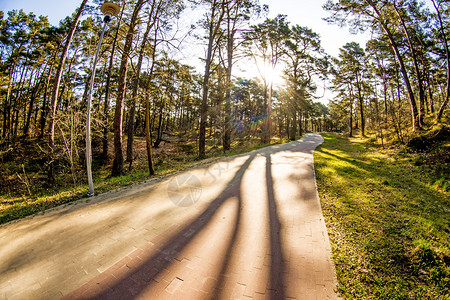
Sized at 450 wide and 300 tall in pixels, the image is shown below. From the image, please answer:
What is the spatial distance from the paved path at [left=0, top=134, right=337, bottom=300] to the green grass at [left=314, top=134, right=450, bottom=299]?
0.37m

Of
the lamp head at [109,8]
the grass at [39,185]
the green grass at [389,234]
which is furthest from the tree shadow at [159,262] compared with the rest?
the lamp head at [109,8]

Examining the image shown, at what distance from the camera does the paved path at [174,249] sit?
9.30 ft

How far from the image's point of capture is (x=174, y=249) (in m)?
3.69

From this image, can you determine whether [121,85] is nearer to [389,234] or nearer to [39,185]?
[39,185]

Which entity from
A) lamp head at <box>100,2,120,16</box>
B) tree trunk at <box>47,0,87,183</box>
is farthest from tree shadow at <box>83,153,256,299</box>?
tree trunk at <box>47,0,87,183</box>

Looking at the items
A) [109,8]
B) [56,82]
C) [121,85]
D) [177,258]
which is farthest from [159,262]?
[56,82]

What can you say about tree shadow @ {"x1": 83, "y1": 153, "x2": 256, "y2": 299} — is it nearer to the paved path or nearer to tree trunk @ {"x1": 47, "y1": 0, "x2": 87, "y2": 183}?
the paved path

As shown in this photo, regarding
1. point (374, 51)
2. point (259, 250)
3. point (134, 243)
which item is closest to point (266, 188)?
point (259, 250)

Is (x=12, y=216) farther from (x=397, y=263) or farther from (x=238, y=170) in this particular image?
(x=397, y=263)

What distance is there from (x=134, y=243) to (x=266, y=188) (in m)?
4.57

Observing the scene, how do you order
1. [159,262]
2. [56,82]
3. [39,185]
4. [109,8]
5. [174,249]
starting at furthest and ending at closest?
[39,185] → [56,82] → [109,8] → [174,249] → [159,262]

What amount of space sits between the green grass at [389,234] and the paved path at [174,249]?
0.37 m

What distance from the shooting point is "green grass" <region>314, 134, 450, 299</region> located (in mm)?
2727

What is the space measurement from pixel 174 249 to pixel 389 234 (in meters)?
4.46
